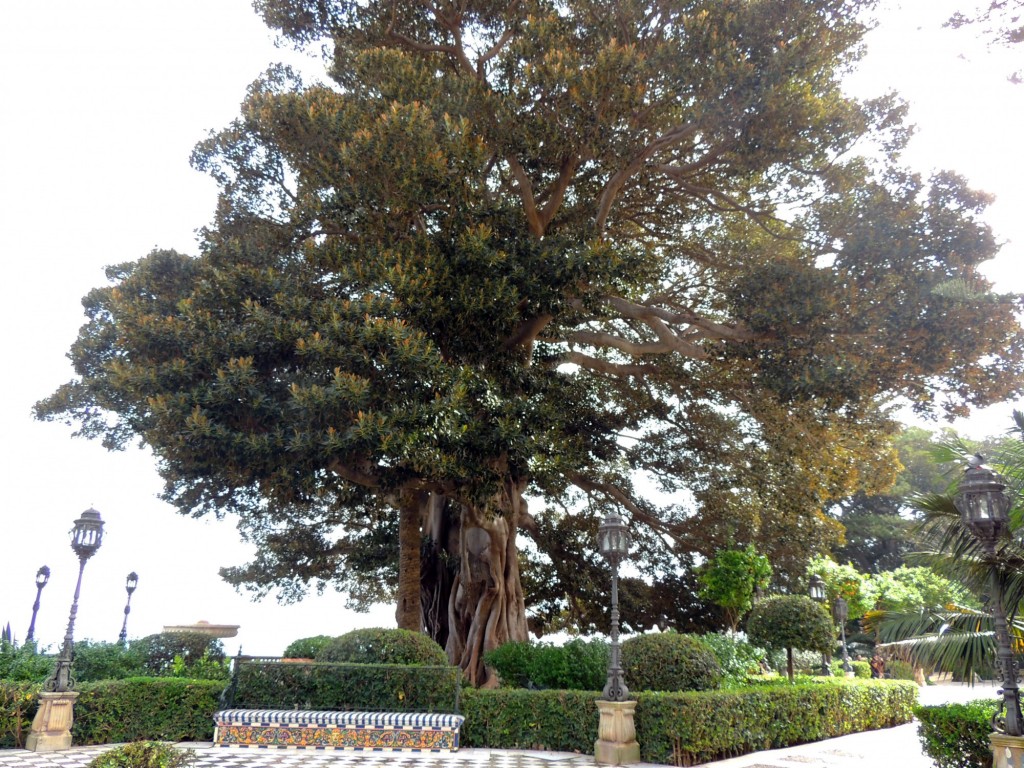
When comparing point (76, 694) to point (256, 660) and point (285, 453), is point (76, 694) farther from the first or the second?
point (285, 453)

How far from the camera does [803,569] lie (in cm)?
1758

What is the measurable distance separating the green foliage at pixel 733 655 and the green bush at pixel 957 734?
336cm

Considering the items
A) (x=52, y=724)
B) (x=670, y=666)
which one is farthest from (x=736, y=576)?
(x=52, y=724)

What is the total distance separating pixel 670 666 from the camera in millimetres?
9758

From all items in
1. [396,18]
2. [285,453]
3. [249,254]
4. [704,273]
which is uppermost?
[396,18]

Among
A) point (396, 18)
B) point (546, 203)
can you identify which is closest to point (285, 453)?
point (546, 203)

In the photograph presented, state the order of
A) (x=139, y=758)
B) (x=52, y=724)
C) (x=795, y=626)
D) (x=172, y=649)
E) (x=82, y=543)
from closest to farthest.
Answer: (x=139, y=758), (x=52, y=724), (x=82, y=543), (x=795, y=626), (x=172, y=649)

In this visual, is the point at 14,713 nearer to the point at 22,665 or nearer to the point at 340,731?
the point at 22,665

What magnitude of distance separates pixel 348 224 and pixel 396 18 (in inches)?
190

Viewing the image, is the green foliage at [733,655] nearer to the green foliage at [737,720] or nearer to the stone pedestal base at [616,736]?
the green foliage at [737,720]

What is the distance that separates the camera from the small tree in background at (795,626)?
39.2 feet

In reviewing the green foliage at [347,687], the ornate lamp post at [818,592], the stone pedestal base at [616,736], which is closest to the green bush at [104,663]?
the green foliage at [347,687]

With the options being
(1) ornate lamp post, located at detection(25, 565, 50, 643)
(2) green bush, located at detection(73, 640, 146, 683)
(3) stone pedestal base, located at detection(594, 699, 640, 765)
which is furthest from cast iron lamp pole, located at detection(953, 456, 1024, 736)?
(1) ornate lamp post, located at detection(25, 565, 50, 643)

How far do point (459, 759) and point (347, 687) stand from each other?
2.14m
